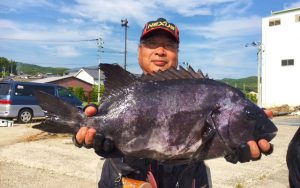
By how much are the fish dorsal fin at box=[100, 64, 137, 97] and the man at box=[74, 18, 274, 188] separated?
261 millimetres

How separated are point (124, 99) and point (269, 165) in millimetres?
7316

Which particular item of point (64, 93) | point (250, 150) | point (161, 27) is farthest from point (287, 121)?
point (250, 150)

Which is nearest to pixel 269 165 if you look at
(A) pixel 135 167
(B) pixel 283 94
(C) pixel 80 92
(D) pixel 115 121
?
(A) pixel 135 167

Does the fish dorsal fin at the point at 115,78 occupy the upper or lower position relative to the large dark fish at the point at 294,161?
upper

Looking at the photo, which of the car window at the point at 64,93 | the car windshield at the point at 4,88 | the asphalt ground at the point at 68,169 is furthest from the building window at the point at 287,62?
the car windshield at the point at 4,88

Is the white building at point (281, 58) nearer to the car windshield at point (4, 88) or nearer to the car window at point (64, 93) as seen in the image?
the car window at point (64, 93)

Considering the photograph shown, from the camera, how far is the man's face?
3.17m

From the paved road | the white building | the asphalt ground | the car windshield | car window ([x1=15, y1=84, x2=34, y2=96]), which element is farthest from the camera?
the white building

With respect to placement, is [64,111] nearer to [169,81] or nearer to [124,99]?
[124,99]

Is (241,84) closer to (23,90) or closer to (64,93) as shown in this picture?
(64,93)

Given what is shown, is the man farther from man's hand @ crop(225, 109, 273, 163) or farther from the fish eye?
the fish eye

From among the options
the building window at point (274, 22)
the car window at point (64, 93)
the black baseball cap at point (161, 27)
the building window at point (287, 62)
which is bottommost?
the black baseball cap at point (161, 27)

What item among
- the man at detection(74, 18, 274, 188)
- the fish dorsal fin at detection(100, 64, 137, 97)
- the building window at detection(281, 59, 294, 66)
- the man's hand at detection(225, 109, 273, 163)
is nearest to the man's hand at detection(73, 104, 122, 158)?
the man at detection(74, 18, 274, 188)

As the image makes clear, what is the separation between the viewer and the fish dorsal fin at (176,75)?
8.25 feet
